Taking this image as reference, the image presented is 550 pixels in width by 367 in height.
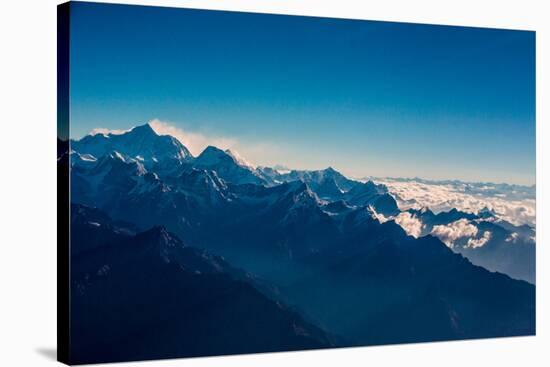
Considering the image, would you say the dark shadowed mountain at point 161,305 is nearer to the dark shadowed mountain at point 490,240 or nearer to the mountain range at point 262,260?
the mountain range at point 262,260

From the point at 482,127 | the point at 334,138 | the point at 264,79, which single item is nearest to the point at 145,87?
the point at 264,79

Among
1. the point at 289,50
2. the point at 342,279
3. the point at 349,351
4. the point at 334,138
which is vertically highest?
Result: the point at 289,50

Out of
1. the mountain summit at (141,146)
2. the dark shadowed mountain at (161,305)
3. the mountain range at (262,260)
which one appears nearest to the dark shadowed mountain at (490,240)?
the mountain range at (262,260)

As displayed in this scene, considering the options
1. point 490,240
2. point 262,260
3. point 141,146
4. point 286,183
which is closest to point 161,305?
point 262,260

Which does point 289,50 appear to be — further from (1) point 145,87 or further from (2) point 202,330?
(2) point 202,330

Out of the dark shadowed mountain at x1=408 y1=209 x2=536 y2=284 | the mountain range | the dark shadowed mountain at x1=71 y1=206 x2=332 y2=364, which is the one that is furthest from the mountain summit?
the dark shadowed mountain at x1=408 y1=209 x2=536 y2=284

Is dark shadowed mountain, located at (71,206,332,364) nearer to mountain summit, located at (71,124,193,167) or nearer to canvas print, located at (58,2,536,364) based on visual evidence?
canvas print, located at (58,2,536,364)
